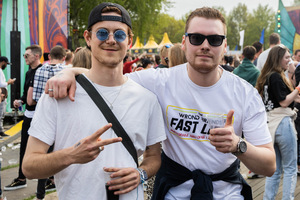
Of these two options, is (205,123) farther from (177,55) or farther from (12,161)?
(12,161)

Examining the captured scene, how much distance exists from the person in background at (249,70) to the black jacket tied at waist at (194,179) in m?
4.12

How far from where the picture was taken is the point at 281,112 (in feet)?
14.7

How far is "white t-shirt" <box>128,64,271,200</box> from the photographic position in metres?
2.41

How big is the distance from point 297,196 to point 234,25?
71634 millimetres

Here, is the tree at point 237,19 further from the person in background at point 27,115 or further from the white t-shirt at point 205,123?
the white t-shirt at point 205,123

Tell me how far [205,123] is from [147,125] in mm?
474

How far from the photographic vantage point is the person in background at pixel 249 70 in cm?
638

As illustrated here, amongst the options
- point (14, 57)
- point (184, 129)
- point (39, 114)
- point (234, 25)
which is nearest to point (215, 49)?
point (184, 129)

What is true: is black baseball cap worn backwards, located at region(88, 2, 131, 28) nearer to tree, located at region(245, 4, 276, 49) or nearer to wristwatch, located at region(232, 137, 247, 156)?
wristwatch, located at region(232, 137, 247, 156)

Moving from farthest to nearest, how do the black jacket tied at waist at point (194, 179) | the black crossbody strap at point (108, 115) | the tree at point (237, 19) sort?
the tree at point (237, 19)
the black jacket tied at waist at point (194, 179)
the black crossbody strap at point (108, 115)

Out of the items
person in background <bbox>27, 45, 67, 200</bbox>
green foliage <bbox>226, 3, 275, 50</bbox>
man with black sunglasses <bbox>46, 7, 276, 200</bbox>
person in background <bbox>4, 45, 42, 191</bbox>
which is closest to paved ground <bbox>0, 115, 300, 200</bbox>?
person in background <bbox>4, 45, 42, 191</bbox>

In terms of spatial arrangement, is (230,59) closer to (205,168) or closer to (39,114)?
(205,168)

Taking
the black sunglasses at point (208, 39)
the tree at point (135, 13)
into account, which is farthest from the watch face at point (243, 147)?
the tree at point (135, 13)

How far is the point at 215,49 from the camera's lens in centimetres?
241
